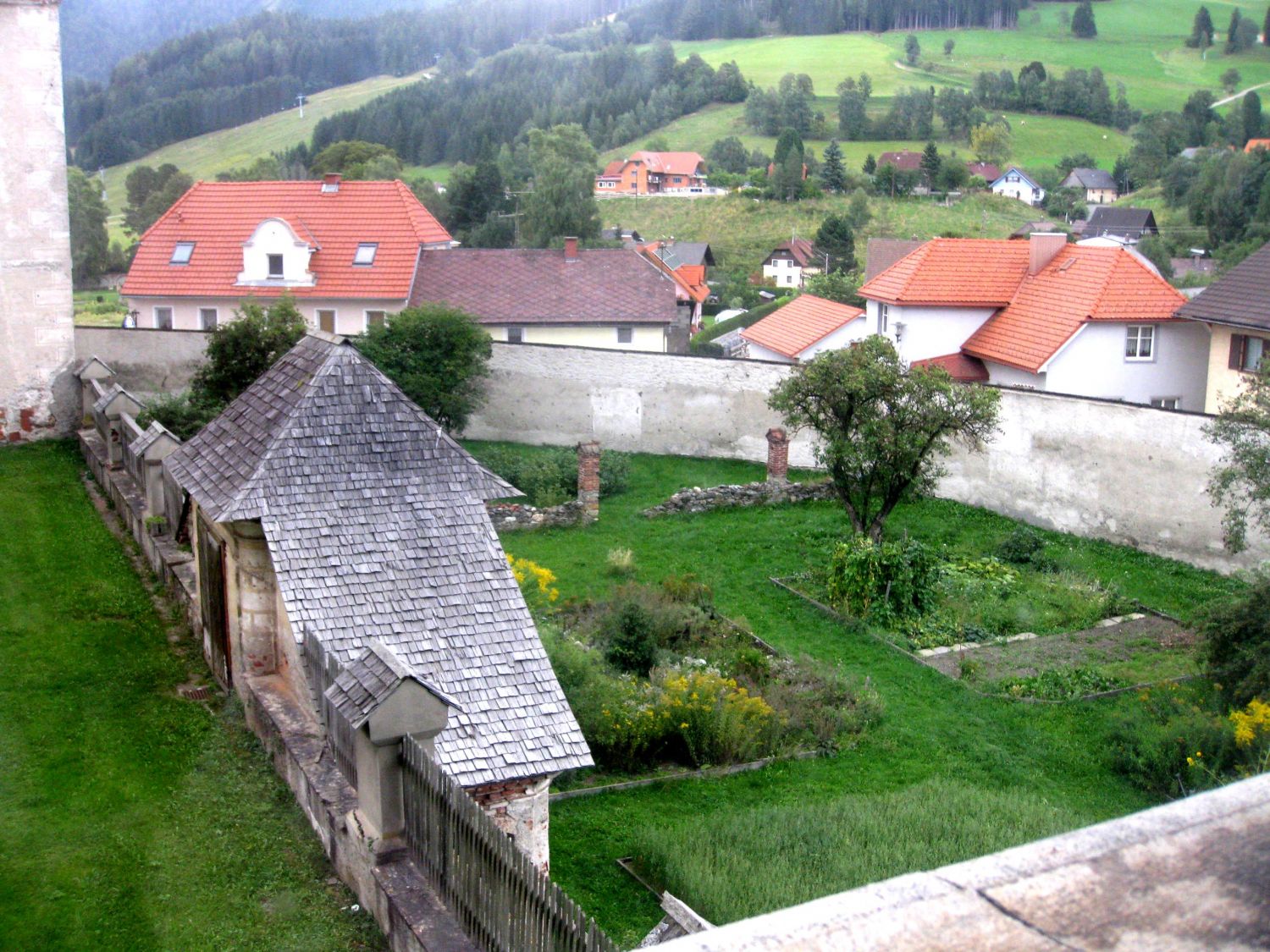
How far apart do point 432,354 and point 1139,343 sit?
14.9 metres

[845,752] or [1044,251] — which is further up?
[1044,251]

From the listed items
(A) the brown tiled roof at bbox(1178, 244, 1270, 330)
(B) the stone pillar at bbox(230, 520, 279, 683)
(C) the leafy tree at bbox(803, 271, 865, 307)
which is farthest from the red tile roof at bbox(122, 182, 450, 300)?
(B) the stone pillar at bbox(230, 520, 279, 683)

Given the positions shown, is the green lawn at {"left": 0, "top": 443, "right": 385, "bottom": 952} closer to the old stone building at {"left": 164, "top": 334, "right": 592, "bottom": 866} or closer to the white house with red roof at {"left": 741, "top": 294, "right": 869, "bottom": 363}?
the old stone building at {"left": 164, "top": 334, "right": 592, "bottom": 866}

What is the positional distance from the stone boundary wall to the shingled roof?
49.0 feet

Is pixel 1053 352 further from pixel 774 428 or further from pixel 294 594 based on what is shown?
pixel 294 594

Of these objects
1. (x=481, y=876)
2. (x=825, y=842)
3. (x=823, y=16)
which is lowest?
(x=825, y=842)

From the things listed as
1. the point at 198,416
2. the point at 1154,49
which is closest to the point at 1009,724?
the point at 198,416

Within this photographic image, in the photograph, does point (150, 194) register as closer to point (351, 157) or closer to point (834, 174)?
point (351, 157)

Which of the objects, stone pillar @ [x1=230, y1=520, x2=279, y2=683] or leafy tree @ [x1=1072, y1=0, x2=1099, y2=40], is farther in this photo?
leafy tree @ [x1=1072, y1=0, x2=1099, y2=40]

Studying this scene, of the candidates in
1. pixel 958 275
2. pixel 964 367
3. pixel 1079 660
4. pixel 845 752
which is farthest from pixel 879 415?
pixel 958 275

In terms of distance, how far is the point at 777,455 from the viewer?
80.2 feet

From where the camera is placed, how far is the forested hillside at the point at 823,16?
14762 centimetres

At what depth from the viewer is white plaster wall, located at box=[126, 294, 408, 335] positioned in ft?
112

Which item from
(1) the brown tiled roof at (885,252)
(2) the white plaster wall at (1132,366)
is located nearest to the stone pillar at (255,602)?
(2) the white plaster wall at (1132,366)
